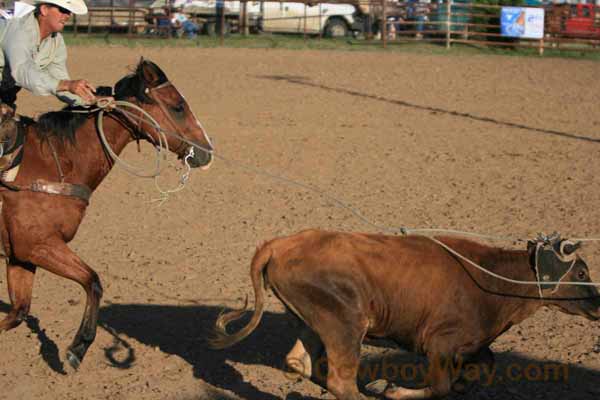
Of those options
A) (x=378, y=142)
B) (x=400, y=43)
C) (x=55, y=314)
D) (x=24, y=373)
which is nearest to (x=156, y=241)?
(x=55, y=314)

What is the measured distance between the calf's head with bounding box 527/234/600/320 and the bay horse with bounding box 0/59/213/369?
2463 mm

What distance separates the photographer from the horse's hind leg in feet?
19.9

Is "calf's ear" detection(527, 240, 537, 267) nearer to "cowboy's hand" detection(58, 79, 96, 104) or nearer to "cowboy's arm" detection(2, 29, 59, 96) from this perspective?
"cowboy's hand" detection(58, 79, 96, 104)

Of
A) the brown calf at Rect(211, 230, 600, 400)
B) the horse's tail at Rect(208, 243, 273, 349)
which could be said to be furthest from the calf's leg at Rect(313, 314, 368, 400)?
the horse's tail at Rect(208, 243, 273, 349)

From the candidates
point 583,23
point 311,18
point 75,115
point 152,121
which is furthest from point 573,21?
point 75,115

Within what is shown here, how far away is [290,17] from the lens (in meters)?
28.3

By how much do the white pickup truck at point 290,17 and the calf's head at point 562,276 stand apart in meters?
23.5

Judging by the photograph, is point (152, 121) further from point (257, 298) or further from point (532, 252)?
point (532, 252)

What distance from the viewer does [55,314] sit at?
6828 millimetres

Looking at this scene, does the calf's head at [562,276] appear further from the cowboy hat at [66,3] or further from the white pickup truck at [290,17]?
the white pickup truck at [290,17]

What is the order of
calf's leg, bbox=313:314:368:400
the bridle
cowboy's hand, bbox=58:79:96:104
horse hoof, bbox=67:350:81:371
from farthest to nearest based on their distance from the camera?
the bridle → cowboy's hand, bbox=58:79:96:104 → horse hoof, bbox=67:350:81:371 → calf's leg, bbox=313:314:368:400

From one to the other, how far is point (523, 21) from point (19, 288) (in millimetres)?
22285

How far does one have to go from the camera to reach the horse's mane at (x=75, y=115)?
238 inches

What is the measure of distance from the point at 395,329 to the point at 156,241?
399 centimetres
